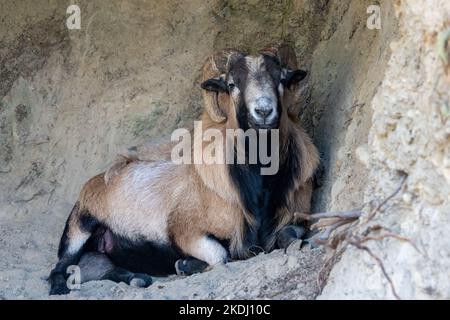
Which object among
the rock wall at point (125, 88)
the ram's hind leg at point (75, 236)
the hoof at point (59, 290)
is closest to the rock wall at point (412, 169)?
the rock wall at point (125, 88)

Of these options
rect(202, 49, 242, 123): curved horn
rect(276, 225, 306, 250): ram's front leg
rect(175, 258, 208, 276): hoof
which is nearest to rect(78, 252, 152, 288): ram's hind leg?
rect(175, 258, 208, 276): hoof

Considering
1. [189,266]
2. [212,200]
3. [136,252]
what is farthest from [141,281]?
[212,200]

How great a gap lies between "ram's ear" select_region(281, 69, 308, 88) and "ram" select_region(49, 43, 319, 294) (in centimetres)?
1

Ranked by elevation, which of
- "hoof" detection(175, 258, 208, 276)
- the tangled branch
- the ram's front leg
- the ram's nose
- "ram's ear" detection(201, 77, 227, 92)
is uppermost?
"ram's ear" detection(201, 77, 227, 92)

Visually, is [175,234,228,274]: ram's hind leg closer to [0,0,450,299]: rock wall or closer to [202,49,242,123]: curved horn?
[0,0,450,299]: rock wall

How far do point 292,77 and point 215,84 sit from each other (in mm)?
707

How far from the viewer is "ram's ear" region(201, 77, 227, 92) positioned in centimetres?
855

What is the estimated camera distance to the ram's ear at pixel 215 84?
855cm

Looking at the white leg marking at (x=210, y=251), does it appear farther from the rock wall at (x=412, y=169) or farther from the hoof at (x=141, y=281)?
the rock wall at (x=412, y=169)

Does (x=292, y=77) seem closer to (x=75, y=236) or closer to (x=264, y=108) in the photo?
(x=264, y=108)

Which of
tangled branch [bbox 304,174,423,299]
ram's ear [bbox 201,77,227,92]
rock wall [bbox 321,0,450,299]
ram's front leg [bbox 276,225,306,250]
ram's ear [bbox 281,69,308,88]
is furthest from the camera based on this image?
ram's ear [bbox 201,77,227,92]

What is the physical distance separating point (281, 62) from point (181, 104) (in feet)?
5.56

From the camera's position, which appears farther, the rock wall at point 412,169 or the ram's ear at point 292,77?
the ram's ear at point 292,77

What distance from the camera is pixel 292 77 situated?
8.53m
